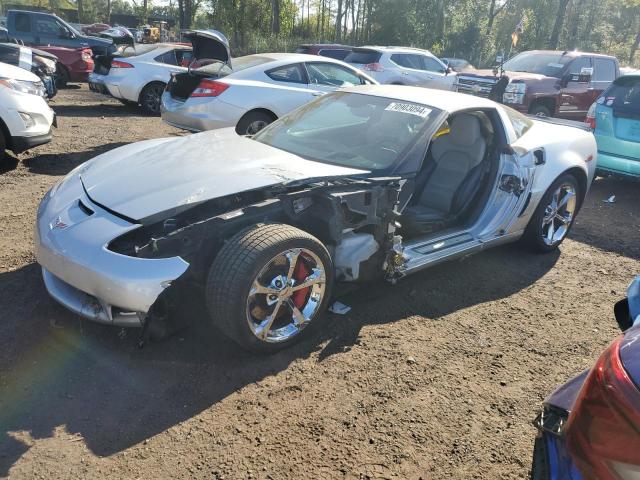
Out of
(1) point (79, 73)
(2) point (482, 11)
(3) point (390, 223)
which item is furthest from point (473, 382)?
(2) point (482, 11)

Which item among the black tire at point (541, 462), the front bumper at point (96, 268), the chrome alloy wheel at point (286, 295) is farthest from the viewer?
the chrome alloy wheel at point (286, 295)

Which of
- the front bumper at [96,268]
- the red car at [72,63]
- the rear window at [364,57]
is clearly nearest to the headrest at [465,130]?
the front bumper at [96,268]

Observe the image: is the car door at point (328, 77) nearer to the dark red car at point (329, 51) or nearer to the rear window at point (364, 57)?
the rear window at point (364, 57)

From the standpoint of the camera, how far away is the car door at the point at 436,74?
1286 centimetres

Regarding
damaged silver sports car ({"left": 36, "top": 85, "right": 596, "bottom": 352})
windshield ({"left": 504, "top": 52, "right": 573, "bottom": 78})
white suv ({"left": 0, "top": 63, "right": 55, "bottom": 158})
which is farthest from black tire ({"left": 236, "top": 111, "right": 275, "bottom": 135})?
windshield ({"left": 504, "top": 52, "right": 573, "bottom": 78})

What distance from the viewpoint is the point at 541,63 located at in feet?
37.3

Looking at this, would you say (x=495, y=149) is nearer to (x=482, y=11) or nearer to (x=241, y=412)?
(x=241, y=412)

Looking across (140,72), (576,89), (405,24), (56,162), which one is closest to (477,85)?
(576,89)

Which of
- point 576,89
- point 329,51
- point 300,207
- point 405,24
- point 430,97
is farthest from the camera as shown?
point 405,24

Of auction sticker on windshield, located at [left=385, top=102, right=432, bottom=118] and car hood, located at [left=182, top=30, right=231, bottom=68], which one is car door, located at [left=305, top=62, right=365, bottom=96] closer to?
car hood, located at [left=182, top=30, right=231, bottom=68]

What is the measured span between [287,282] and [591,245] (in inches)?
148

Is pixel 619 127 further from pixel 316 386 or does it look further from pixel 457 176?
pixel 316 386

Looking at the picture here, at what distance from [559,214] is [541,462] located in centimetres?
368

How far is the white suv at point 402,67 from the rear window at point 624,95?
5.66m
